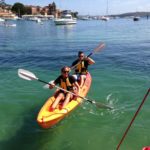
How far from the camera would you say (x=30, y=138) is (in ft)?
29.5

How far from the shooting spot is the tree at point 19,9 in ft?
466

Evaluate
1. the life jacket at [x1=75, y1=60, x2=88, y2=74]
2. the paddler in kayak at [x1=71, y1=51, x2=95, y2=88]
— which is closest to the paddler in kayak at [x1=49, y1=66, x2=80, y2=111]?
the paddler in kayak at [x1=71, y1=51, x2=95, y2=88]

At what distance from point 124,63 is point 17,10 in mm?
132213

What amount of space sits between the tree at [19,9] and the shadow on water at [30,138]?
138 m

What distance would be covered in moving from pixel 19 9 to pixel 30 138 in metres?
141

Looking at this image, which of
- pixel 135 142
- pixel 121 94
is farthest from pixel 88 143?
pixel 121 94

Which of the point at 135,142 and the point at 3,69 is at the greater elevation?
the point at 3,69

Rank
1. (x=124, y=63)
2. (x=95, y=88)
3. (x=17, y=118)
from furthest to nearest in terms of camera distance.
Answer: (x=124, y=63) < (x=95, y=88) < (x=17, y=118)

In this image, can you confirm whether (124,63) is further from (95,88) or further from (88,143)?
(88,143)

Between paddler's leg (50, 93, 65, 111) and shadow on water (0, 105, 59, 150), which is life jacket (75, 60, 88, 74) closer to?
paddler's leg (50, 93, 65, 111)

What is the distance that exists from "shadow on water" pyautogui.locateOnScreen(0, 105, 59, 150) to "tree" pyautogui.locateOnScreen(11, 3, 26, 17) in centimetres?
13837

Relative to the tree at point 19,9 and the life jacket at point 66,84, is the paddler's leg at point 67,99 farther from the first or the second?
the tree at point 19,9

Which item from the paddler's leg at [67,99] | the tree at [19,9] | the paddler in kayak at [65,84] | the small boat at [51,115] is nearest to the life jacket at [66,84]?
the paddler in kayak at [65,84]

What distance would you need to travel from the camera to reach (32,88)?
13.6 meters
